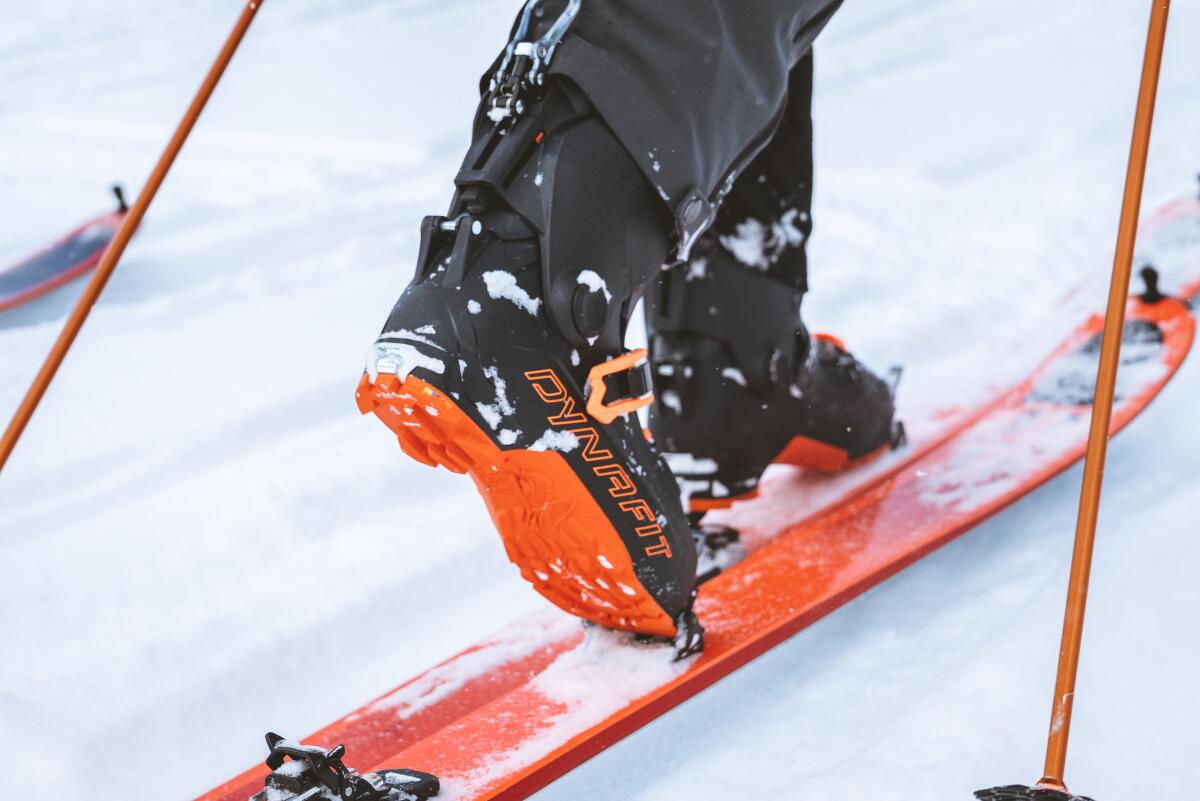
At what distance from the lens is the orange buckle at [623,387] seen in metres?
1.35

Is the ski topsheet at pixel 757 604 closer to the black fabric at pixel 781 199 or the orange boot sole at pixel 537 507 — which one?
the orange boot sole at pixel 537 507

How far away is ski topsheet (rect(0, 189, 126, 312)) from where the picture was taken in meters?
3.30

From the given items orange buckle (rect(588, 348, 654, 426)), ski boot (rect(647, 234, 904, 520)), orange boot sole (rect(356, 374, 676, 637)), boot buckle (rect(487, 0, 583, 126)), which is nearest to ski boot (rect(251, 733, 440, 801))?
orange boot sole (rect(356, 374, 676, 637))

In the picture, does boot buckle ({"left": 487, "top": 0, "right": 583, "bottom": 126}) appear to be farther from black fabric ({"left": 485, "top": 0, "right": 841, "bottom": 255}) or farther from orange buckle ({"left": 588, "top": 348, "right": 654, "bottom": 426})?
orange buckle ({"left": 588, "top": 348, "right": 654, "bottom": 426})

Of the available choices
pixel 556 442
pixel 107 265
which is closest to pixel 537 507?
pixel 556 442

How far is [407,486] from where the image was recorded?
2268mm

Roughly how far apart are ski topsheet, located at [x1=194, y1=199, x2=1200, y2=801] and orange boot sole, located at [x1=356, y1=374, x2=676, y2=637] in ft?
0.32

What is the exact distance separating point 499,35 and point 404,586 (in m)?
4.73

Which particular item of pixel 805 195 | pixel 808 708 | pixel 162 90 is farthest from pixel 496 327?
pixel 162 90

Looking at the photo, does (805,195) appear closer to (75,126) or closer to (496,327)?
(496,327)

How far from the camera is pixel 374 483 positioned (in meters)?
2.27

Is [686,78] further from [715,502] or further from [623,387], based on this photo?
[715,502]

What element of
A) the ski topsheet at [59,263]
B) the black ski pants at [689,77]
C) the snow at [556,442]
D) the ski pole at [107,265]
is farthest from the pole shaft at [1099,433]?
the ski topsheet at [59,263]

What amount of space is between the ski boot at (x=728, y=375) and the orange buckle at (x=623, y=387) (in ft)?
1.28
